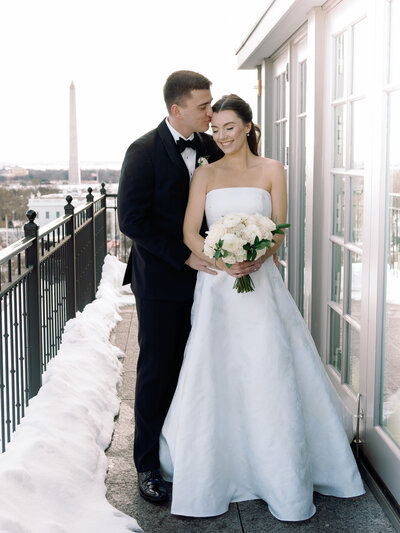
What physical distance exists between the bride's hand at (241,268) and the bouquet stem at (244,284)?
0.03 metres

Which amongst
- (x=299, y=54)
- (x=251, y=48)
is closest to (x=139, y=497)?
(x=299, y=54)

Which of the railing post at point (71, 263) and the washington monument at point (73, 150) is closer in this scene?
the railing post at point (71, 263)

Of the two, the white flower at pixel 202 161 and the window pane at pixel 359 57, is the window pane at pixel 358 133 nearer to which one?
the window pane at pixel 359 57

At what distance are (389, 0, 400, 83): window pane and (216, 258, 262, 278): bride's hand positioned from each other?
0.96m

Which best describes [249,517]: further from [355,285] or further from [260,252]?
[355,285]

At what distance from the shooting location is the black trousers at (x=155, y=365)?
3119 mm

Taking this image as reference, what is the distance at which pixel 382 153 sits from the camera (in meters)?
2.88

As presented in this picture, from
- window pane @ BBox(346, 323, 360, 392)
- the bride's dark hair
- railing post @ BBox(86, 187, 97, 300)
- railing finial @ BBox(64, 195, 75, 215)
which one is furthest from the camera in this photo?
railing post @ BBox(86, 187, 97, 300)

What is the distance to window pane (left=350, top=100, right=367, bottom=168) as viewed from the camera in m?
3.36

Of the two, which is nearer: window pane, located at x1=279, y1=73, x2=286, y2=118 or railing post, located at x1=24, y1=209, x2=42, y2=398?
railing post, located at x1=24, y1=209, x2=42, y2=398

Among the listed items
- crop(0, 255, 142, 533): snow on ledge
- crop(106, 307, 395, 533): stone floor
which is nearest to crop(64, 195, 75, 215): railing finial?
crop(0, 255, 142, 533): snow on ledge

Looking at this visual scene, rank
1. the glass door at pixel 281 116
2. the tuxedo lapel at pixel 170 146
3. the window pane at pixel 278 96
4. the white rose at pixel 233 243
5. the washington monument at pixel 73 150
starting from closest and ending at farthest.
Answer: the white rose at pixel 233 243
the tuxedo lapel at pixel 170 146
the glass door at pixel 281 116
the window pane at pixel 278 96
the washington monument at pixel 73 150

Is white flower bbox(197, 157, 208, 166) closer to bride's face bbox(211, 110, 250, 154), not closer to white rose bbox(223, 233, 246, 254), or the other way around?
bride's face bbox(211, 110, 250, 154)

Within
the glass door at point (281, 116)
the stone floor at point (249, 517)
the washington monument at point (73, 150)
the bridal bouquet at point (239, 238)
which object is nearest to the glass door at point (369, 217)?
the stone floor at point (249, 517)
